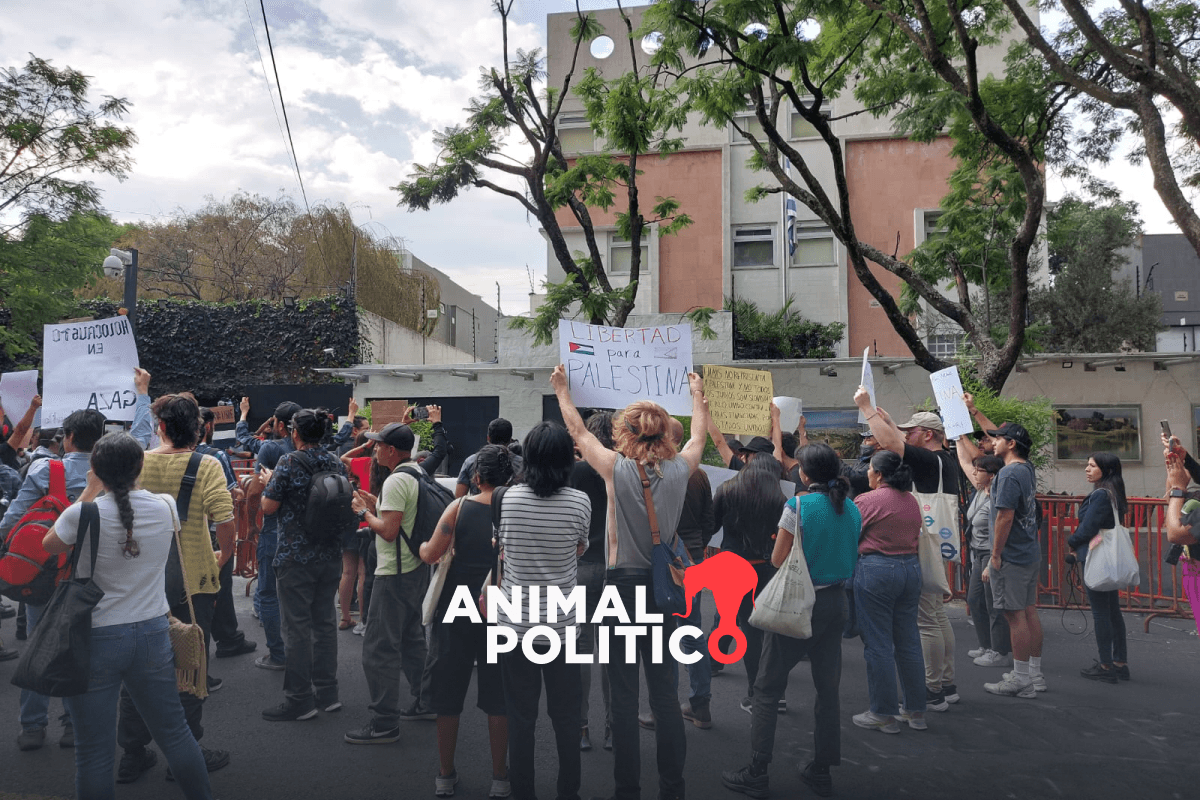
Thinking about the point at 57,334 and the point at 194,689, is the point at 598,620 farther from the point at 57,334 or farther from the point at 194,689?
the point at 57,334

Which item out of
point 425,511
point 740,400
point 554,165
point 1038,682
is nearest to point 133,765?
point 425,511

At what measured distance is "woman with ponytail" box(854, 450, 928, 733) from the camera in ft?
15.8

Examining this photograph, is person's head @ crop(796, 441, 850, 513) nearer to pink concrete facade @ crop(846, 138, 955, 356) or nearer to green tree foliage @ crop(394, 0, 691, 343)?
green tree foliage @ crop(394, 0, 691, 343)

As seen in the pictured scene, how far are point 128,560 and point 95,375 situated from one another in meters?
2.63

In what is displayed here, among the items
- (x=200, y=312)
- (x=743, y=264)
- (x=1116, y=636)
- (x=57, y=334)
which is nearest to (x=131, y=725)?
(x=57, y=334)

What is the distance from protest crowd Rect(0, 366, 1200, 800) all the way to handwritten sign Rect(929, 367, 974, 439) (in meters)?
0.48

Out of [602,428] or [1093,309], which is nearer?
[602,428]

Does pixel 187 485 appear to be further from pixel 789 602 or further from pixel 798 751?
pixel 798 751

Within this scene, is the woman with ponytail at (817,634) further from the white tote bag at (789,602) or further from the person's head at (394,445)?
A: the person's head at (394,445)

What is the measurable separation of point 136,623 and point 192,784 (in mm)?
743

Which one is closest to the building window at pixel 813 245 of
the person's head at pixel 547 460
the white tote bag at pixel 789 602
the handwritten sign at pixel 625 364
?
the handwritten sign at pixel 625 364

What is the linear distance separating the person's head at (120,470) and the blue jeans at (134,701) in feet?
1.17

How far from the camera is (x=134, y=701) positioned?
3426 millimetres

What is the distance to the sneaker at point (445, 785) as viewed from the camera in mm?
4062
